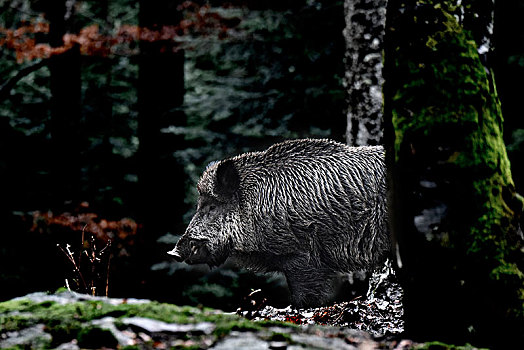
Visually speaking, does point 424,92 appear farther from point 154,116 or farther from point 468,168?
point 154,116

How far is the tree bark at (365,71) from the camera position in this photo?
21.2 ft

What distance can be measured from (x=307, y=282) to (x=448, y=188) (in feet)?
9.26

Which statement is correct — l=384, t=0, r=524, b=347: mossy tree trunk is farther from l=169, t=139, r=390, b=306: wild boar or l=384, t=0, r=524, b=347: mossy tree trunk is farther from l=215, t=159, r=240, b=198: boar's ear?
l=215, t=159, r=240, b=198: boar's ear

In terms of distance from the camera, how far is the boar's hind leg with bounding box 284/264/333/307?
5.61 m

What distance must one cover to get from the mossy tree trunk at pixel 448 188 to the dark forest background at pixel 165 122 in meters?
5.88

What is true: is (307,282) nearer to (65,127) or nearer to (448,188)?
(448,188)

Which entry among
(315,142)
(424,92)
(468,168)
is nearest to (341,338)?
(468,168)

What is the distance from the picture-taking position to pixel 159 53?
10.5 m

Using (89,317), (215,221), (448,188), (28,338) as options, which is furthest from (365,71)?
(28,338)

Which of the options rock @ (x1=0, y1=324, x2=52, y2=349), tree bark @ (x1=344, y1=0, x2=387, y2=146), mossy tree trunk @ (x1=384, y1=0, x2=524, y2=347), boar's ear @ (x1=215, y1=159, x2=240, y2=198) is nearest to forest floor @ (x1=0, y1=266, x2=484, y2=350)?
rock @ (x1=0, y1=324, x2=52, y2=349)

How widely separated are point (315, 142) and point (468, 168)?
291cm

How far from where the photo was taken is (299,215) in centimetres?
557

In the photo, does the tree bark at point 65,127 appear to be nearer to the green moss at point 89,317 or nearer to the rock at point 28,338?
the green moss at point 89,317

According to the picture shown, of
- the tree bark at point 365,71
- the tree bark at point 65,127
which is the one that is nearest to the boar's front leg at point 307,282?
the tree bark at point 365,71
